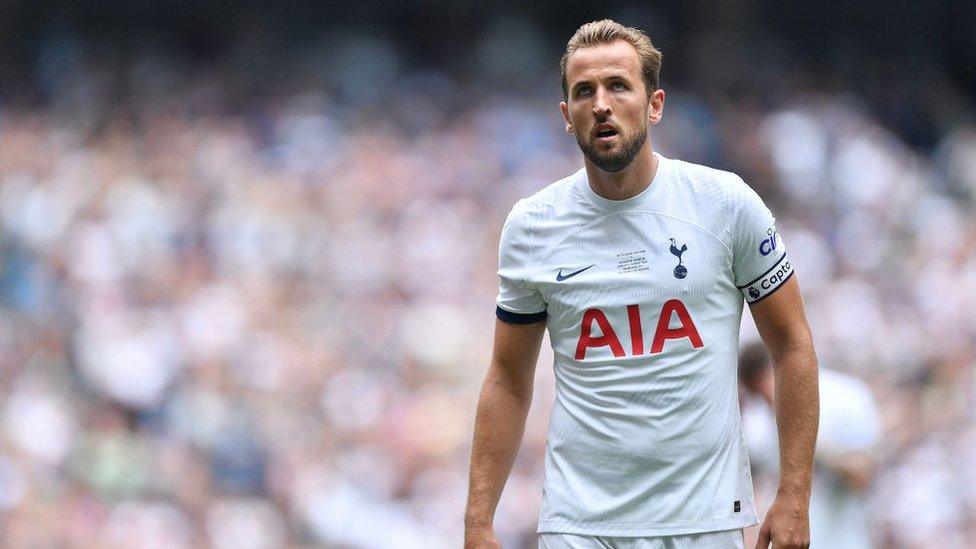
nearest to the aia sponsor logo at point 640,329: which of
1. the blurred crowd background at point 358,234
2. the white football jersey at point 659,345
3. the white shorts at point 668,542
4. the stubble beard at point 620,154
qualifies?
the white football jersey at point 659,345

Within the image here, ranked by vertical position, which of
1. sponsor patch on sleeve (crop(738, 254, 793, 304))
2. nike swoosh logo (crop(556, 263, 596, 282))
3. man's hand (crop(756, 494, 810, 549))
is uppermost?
nike swoosh logo (crop(556, 263, 596, 282))

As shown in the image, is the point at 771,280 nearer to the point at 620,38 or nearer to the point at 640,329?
the point at 640,329

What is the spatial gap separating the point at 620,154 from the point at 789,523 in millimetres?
1020

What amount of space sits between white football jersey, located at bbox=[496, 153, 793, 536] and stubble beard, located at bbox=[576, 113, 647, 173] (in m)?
0.14

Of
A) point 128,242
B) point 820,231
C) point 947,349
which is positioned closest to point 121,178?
point 128,242

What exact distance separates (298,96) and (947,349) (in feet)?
23.3

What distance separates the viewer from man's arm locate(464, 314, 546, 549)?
4.41 meters

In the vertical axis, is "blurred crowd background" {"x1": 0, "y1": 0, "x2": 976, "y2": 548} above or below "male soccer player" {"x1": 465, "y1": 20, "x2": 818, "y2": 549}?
above

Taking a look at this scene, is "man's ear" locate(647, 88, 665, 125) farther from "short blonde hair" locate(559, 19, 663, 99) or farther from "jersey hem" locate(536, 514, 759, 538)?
"jersey hem" locate(536, 514, 759, 538)

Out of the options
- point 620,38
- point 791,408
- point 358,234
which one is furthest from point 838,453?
point 358,234

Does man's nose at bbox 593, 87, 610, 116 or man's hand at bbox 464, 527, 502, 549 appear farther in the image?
man's hand at bbox 464, 527, 502, 549

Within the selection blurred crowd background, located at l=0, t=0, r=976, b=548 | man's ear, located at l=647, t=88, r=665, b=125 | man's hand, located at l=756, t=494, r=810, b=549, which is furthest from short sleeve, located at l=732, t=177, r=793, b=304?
blurred crowd background, located at l=0, t=0, r=976, b=548

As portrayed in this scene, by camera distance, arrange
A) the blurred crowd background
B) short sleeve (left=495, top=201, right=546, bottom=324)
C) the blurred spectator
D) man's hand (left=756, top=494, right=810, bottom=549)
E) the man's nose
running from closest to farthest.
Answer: man's hand (left=756, top=494, right=810, bottom=549), the man's nose, short sleeve (left=495, top=201, right=546, bottom=324), the blurred spectator, the blurred crowd background

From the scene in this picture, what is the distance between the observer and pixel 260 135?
50.3ft
